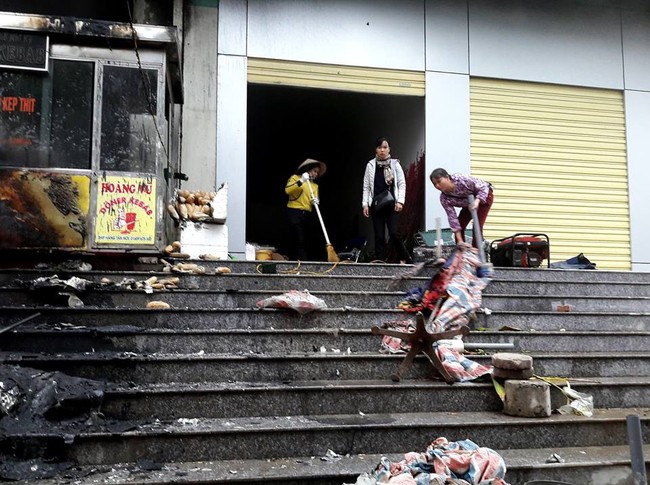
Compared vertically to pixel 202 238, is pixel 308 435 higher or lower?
lower

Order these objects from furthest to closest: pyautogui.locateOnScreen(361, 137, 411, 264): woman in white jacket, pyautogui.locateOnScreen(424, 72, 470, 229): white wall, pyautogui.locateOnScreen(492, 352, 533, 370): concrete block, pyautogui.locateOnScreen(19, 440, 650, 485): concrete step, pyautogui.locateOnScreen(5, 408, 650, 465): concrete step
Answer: pyautogui.locateOnScreen(424, 72, 470, 229): white wall < pyautogui.locateOnScreen(361, 137, 411, 264): woman in white jacket < pyautogui.locateOnScreen(492, 352, 533, 370): concrete block < pyautogui.locateOnScreen(5, 408, 650, 465): concrete step < pyautogui.locateOnScreen(19, 440, 650, 485): concrete step

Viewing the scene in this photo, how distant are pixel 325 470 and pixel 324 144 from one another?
557 inches

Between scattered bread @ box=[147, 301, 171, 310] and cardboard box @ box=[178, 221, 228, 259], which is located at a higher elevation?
cardboard box @ box=[178, 221, 228, 259]

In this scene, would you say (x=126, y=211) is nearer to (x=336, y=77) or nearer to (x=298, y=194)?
(x=298, y=194)

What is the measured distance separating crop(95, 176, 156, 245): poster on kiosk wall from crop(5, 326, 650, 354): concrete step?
1874 millimetres

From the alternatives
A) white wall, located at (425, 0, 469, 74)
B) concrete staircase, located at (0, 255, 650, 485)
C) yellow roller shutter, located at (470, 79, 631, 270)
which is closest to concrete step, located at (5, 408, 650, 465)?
concrete staircase, located at (0, 255, 650, 485)

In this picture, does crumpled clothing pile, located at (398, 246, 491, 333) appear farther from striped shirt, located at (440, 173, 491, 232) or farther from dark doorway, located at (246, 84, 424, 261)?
dark doorway, located at (246, 84, 424, 261)

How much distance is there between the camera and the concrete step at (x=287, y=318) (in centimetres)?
566

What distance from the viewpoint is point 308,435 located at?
14.9 ft

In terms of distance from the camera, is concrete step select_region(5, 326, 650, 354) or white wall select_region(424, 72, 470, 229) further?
white wall select_region(424, 72, 470, 229)

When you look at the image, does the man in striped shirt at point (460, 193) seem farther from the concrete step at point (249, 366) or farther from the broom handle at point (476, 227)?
the concrete step at point (249, 366)

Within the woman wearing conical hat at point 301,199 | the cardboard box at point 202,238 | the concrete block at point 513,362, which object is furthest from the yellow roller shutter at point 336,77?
the concrete block at point 513,362

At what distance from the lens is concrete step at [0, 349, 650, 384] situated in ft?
16.2

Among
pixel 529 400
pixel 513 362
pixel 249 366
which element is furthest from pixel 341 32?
pixel 529 400
